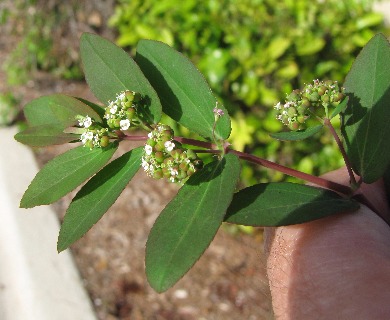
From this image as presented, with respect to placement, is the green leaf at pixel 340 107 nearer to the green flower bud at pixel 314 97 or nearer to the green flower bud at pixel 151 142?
the green flower bud at pixel 314 97

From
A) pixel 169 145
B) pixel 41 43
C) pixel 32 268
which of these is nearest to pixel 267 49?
pixel 32 268

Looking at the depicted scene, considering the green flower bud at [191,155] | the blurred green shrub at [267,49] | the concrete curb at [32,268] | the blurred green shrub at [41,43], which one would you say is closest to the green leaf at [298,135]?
the green flower bud at [191,155]

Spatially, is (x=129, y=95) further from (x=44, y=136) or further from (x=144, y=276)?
(x=144, y=276)

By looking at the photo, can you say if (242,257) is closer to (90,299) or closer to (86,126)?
(90,299)

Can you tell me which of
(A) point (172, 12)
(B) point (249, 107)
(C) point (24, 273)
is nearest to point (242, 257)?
(B) point (249, 107)

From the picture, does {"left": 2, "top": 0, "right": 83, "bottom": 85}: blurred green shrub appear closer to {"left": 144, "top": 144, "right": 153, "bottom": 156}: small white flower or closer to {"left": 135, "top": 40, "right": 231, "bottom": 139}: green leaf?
{"left": 135, "top": 40, "right": 231, "bottom": 139}: green leaf
